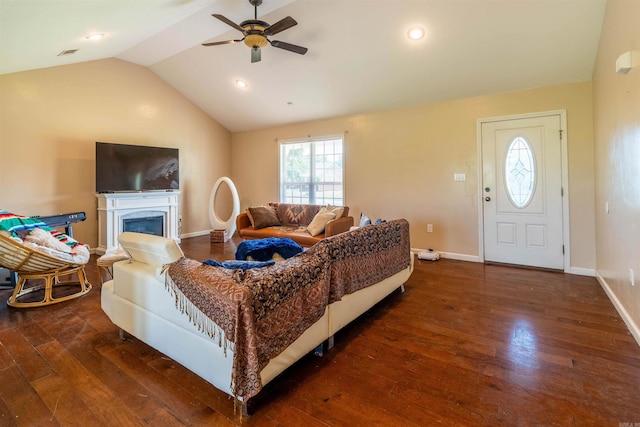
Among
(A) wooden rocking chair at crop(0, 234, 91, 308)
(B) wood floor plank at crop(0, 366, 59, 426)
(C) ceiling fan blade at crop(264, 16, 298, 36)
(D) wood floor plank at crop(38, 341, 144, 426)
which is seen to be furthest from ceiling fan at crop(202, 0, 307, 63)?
(B) wood floor plank at crop(0, 366, 59, 426)

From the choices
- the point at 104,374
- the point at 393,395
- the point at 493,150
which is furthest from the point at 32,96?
the point at 493,150

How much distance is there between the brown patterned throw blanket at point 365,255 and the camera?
2070 mm

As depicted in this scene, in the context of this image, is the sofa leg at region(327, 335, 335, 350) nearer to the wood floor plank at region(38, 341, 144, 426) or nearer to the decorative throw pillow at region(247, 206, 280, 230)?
the wood floor plank at region(38, 341, 144, 426)

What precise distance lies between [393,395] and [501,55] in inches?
153

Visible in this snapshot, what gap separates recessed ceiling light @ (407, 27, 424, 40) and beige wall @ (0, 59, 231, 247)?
15.3ft

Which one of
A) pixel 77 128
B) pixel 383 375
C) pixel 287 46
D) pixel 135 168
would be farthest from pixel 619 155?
pixel 77 128

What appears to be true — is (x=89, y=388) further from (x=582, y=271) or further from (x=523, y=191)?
(x=582, y=271)

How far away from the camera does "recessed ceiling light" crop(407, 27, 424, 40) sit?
3.48m

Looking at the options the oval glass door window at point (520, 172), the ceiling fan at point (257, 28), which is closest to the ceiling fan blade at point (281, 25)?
the ceiling fan at point (257, 28)

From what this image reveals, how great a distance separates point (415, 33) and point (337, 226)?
8.29 ft

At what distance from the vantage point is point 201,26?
156 inches

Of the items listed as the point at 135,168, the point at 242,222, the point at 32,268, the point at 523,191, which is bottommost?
the point at 32,268

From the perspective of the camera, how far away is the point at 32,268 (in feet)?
9.28

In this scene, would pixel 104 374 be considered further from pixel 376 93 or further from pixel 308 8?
pixel 376 93
